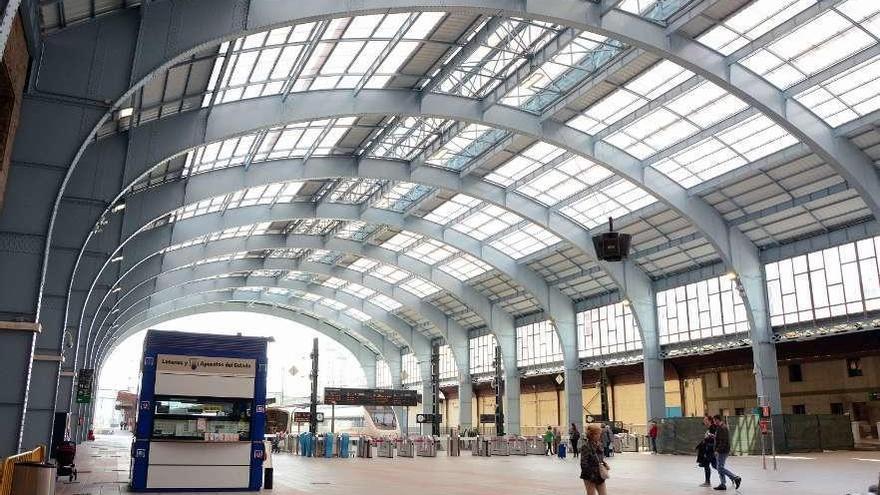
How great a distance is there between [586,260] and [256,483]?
118 feet

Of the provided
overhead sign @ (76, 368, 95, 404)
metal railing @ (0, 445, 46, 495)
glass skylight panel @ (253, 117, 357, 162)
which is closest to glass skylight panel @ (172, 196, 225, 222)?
glass skylight panel @ (253, 117, 357, 162)

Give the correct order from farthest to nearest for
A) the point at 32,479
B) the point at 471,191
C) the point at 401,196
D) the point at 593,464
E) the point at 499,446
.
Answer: the point at 401,196 < the point at 499,446 < the point at 471,191 < the point at 32,479 < the point at 593,464

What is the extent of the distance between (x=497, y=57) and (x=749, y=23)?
9.02 meters

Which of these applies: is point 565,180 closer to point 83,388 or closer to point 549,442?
point 549,442

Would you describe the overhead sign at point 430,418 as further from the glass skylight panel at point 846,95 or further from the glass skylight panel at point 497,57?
the glass skylight panel at point 846,95

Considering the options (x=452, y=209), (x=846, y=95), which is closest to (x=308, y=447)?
(x=452, y=209)

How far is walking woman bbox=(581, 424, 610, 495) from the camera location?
1170cm

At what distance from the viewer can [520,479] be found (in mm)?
21969

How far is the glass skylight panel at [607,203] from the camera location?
40469 mm

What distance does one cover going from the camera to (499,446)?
143 feet

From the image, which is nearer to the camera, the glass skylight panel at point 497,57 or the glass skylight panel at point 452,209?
the glass skylight panel at point 497,57

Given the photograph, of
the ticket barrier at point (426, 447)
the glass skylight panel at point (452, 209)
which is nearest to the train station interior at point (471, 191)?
the glass skylight panel at point (452, 209)

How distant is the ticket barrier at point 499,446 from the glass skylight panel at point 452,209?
14.2 meters

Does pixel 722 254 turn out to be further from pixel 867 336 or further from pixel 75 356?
pixel 75 356
